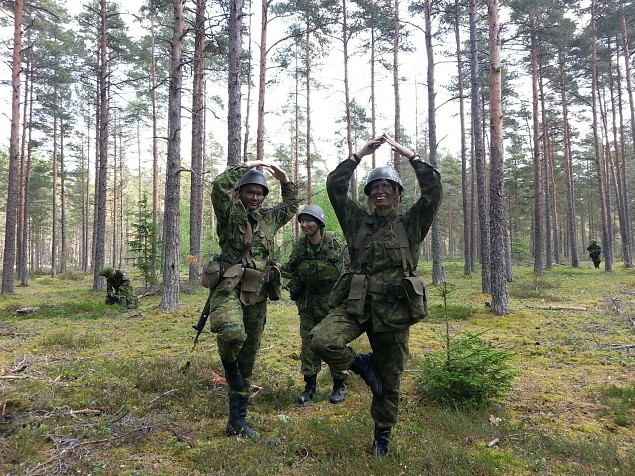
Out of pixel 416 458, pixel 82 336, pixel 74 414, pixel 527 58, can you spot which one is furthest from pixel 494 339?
pixel 527 58

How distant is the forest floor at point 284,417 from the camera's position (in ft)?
10.8

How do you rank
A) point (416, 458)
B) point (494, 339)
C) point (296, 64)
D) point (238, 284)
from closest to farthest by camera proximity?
1. point (416, 458)
2. point (238, 284)
3. point (494, 339)
4. point (296, 64)

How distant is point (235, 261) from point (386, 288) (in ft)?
5.77

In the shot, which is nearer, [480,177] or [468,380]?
[468,380]

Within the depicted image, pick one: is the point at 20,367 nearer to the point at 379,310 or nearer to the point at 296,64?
the point at 379,310

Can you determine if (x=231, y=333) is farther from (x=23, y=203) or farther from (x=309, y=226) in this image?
(x=23, y=203)

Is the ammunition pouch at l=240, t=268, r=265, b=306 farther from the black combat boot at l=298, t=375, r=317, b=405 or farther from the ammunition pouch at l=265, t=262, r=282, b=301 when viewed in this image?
the black combat boot at l=298, t=375, r=317, b=405

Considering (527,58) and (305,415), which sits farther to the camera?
(527,58)

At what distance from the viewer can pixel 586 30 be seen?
72.7 feet

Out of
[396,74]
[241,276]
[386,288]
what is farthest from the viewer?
[396,74]

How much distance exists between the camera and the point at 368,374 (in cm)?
351

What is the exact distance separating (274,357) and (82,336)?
4.55m

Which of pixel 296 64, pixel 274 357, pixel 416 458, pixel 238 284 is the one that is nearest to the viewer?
pixel 416 458

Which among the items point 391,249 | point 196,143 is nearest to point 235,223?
point 391,249
